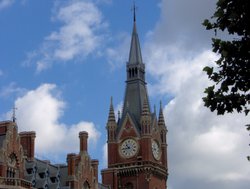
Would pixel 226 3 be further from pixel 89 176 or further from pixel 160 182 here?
pixel 160 182

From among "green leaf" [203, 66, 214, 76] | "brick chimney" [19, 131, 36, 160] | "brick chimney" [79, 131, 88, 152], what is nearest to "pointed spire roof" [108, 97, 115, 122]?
"brick chimney" [79, 131, 88, 152]

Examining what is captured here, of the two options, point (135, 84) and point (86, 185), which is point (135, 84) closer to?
point (135, 84)

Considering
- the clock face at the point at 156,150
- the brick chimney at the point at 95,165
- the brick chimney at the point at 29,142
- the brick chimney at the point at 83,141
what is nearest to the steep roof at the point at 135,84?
the clock face at the point at 156,150

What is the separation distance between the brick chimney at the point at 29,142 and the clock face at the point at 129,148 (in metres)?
29.8

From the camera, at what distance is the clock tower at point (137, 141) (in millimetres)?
88500

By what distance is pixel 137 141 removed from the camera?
90375 mm

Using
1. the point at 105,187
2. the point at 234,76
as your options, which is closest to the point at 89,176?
the point at 105,187

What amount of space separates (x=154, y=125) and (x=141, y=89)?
244 inches

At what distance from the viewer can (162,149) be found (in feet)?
309

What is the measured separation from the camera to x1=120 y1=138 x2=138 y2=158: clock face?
90250mm

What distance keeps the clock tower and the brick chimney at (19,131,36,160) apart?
2490 cm

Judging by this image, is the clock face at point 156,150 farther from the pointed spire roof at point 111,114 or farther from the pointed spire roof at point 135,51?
the pointed spire roof at point 135,51

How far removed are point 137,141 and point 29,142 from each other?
99.7 feet

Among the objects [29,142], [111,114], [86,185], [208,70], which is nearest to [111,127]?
[111,114]
